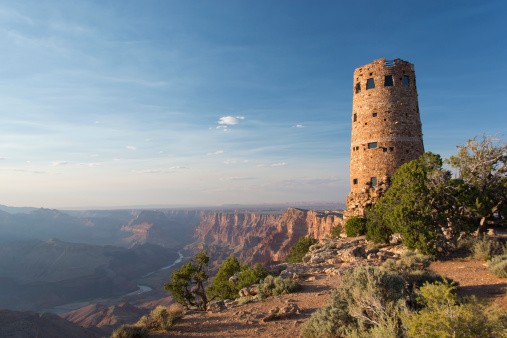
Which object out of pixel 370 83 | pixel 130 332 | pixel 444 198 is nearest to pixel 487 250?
pixel 444 198

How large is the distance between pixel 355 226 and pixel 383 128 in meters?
10.1

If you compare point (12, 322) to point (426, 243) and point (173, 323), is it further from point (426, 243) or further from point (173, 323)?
point (426, 243)

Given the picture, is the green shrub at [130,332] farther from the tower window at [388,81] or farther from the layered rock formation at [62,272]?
the layered rock formation at [62,272]

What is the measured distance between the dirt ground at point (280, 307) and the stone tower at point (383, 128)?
42.6 ft

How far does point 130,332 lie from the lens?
9.22 meters

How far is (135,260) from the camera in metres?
142

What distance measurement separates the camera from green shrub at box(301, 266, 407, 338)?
6.95m

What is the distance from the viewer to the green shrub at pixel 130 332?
356 inches

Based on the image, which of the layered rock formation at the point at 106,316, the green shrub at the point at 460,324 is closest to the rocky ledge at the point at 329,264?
Answer: the green shrub at the point at 460,324

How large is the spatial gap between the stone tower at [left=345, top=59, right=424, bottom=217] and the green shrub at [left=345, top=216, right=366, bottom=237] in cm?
78

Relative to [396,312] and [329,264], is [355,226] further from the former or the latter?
[396,312]

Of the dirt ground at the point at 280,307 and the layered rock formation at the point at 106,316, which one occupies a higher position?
the dirt ground at the point at 280,307

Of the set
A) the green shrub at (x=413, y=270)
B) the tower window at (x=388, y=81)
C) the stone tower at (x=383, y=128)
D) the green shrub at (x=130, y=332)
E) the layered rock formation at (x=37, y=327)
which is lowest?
the layered rock formation at (x=37, y=327)

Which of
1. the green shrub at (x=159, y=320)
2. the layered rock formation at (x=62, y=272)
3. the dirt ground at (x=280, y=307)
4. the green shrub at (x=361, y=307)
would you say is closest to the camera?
the green shrub at (x=361, y=307)
